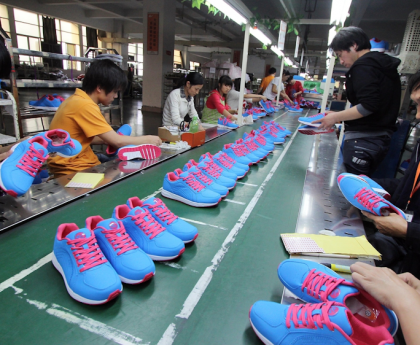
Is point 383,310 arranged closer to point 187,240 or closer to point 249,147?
point 187,240

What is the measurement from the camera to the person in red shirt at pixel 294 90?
10102 millimetres

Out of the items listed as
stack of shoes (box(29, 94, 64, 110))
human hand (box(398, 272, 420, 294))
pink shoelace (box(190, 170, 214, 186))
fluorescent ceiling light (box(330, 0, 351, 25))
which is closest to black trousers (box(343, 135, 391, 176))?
pink shoelace (box(190, 170, 214, 186))

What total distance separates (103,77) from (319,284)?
2.00 metres

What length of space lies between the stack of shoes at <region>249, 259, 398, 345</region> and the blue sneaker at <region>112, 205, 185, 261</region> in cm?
44

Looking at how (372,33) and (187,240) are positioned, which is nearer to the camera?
(187,240)

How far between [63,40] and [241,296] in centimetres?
2226

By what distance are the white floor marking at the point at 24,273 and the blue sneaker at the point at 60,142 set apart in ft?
2.38

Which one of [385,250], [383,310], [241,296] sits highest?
[383,310]

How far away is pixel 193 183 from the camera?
71.2 inches

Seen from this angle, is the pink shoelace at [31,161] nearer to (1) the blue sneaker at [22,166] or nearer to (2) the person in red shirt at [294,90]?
(1) the blue sneaker at [22,166]

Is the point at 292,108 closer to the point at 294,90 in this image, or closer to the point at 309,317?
the point at 294,90

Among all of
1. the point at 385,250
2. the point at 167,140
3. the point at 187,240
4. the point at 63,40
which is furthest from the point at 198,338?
the point at 63,40

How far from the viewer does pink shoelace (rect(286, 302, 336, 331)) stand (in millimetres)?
794

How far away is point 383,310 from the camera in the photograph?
860 mm
